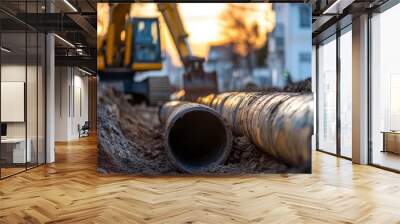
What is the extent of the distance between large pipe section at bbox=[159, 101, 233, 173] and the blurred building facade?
1117 mm

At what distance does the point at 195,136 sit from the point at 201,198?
1.95 m

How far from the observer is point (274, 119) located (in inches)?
228

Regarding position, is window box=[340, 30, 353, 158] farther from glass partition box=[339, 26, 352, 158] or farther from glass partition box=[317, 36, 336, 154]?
glass partition box=[317, 36, 336, 154]

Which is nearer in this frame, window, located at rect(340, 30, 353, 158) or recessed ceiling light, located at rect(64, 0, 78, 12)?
recessed ceiling light, located at rect(64, 0, 78, 12)

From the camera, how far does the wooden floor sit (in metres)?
3.85

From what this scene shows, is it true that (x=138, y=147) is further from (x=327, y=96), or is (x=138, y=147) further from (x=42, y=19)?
(x=327, y=96)

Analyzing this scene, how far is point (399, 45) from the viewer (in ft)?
22.0

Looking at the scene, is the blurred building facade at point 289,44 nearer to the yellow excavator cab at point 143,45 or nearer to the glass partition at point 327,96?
the yellow excavator cab at point 143,45

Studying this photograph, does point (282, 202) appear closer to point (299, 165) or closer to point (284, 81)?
point (299, 165)

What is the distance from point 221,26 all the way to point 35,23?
3308 mm

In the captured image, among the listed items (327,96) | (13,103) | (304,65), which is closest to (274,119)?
(304,65)

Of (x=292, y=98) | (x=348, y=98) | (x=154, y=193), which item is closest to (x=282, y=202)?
(x=154, y=193)

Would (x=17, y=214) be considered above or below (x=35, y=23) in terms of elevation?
below

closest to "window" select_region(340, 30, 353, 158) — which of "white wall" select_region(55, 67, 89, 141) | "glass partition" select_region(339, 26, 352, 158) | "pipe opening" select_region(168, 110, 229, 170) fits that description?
"glass partition" select_region(339, 26, 352, 158)
